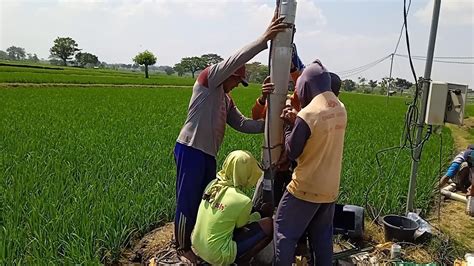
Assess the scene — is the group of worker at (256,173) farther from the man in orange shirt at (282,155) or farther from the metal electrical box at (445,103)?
the metal electrical box at (445,103)

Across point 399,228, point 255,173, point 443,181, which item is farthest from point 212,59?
point 255,173

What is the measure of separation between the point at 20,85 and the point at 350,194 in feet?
67.0

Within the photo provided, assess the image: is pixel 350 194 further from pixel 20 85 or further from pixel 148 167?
pixel 20 85

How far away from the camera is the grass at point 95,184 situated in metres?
3.04

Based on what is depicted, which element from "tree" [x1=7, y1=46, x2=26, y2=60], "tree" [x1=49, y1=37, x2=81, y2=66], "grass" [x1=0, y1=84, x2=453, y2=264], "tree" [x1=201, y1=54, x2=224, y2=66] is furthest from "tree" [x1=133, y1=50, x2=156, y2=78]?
"tree" [x1=7, y1=46, x2=26, y2=60]

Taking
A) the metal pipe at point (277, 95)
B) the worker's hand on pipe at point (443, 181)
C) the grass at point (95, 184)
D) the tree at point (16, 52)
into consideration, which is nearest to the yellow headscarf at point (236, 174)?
the metal pipe at point (277, 95)

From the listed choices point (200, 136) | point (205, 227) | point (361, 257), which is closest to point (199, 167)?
point (200, 136)

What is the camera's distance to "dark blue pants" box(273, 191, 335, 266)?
2562 millimetres

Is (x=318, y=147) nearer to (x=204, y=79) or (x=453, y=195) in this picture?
(x=204, y=79)

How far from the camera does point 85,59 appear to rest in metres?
73.6

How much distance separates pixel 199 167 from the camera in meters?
2.93

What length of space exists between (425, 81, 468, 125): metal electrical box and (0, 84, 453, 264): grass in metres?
1.13

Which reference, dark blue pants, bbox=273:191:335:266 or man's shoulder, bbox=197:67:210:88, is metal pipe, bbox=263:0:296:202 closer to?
dark blue pants, bbox=273:191:335:266

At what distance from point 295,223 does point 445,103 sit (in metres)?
2.09
